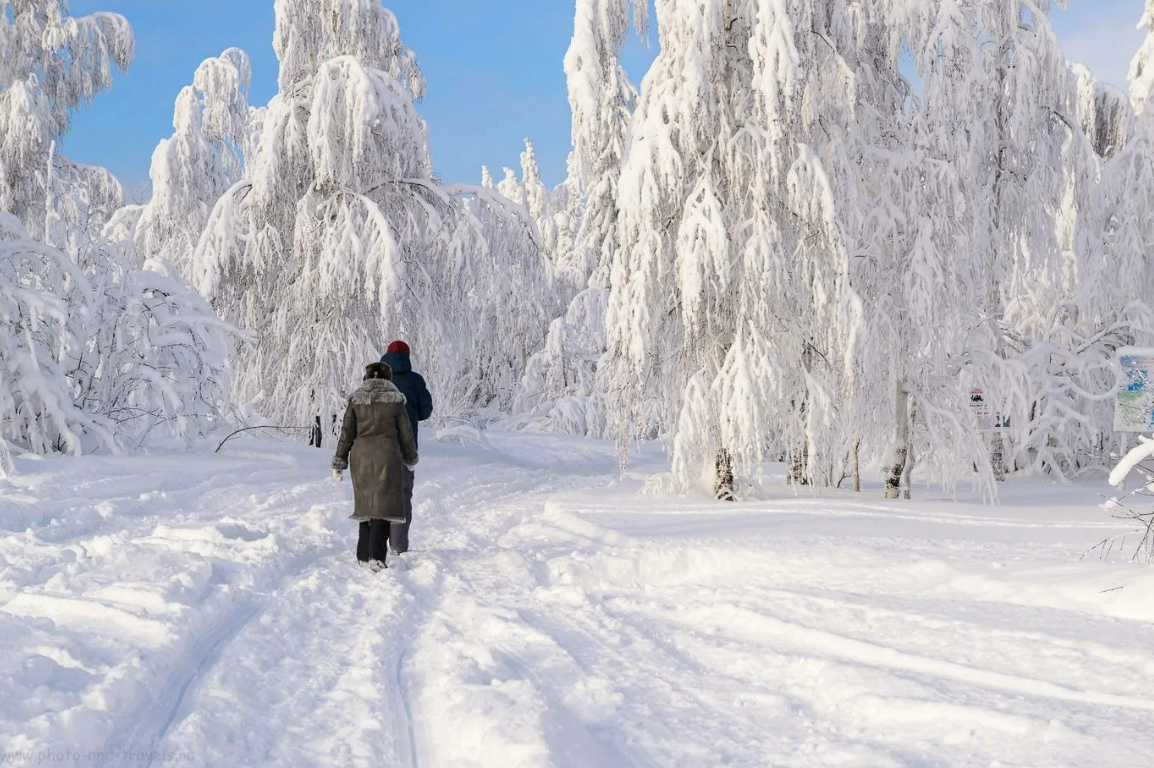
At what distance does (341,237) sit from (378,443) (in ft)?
26.6

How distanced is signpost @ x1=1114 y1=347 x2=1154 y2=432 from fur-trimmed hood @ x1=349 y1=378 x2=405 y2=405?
20.2ft

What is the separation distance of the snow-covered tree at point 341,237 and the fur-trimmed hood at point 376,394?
690 centimetres

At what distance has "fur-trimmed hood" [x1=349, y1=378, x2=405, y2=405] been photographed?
7129 millimetres

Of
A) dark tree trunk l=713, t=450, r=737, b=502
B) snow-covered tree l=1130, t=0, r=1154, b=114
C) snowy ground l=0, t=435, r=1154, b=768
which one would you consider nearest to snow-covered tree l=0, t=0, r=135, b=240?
snowy ground l=0, t=435, r=1154, b=768

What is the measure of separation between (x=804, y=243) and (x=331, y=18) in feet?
34.0

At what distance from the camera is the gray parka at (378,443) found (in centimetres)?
696

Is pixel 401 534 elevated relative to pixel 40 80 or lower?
lower

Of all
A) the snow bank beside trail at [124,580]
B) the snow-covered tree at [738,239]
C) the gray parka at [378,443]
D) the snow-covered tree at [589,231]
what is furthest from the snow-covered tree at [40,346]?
the snow-covered tree at [589,231]

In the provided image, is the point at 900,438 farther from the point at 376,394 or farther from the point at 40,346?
the point at 40,346

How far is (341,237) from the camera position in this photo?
47.1 ft

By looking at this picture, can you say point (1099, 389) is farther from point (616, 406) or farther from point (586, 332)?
point (586, 332)

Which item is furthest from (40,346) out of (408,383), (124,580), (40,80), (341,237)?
(40,80)

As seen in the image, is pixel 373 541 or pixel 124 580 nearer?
pixel 124 580

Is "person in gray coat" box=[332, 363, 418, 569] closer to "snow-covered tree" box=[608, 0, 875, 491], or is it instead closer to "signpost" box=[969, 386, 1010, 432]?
"snow-covered tree" box=[608, 0, 875, 491]
